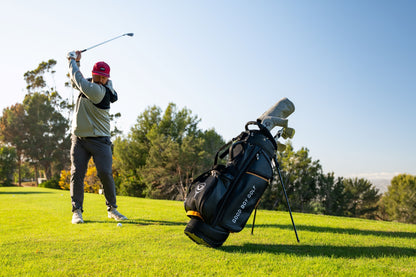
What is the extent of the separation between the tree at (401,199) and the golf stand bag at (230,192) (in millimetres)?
60981

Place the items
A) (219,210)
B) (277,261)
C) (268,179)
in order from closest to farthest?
1. (277,261)
2. (219,210)
3. (268,179)

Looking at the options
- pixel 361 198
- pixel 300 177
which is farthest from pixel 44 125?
pixel 361 198

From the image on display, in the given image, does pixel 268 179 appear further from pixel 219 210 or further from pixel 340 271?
pixel 340 271

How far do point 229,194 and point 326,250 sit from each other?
1.14 metres

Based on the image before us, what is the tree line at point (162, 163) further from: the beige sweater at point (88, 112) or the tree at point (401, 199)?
the beige sweater at point (88, 112)

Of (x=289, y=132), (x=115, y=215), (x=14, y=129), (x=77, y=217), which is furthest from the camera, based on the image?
(x=14, y=129)

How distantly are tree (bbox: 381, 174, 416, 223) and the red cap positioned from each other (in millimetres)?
61026

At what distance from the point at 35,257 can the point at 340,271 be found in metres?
2.47

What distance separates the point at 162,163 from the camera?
126 ft

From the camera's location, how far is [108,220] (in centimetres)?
473

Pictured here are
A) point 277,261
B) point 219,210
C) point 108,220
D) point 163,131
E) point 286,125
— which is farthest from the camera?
point 163,131

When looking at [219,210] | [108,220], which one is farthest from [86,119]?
[219,210]

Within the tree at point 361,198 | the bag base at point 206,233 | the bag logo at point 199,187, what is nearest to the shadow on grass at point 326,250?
the bag base at point 206,233

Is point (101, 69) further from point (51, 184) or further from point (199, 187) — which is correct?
point (51, 184)
